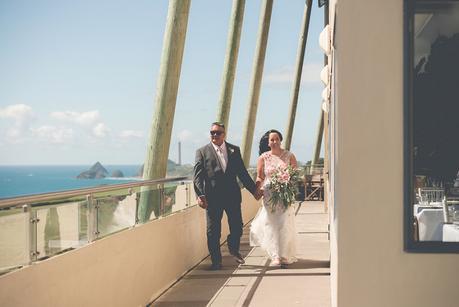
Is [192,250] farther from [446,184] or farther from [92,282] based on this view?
[446,184]

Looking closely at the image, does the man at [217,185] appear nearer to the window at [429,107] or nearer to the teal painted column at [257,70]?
the window at [429,107]

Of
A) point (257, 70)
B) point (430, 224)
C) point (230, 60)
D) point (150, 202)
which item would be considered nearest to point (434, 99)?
point (430, 224)

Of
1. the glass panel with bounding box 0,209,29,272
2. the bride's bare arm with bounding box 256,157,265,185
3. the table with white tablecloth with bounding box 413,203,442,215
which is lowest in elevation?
the glass panel with bounding box 0,209,29,272

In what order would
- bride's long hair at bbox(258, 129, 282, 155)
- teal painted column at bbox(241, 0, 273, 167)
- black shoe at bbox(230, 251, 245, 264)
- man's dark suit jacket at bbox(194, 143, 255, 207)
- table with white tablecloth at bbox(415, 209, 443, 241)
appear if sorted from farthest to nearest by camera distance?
teal painted column at bbox(241, 0, 273, 167)
bride's long hair at bbox(258, 129, 282, 155)
black shoe at bbox(230, 251, 245, 264)
man's dark suit jacket at bbox(194, 143, 255, 207)
table with white tablecloth at bbox(415, 209, 443, 241)

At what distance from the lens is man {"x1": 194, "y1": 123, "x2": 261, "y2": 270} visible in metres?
9.16

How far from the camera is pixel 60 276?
15.9 feet

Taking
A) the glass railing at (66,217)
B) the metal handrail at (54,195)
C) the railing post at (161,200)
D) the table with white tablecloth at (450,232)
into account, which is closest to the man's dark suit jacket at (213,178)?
the railing post at (161,200)

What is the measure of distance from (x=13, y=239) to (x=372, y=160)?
6.95 ft

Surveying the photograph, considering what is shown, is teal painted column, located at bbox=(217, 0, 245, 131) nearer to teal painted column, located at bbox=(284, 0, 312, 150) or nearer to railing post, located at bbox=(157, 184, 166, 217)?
railing post, located at bbox=(157, 184, 166, 217)

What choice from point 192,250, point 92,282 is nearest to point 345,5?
point 92,282

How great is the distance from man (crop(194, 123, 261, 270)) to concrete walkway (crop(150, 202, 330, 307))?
0.42 meters

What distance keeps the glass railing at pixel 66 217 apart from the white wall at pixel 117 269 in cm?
7

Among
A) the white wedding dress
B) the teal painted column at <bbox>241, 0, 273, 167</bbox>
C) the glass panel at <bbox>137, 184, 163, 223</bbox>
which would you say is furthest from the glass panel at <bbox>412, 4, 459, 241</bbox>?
the teal painted column at <bbox>241, 0, 273, 167</bbox>

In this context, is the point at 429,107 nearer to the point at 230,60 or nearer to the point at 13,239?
the point at 13,239
